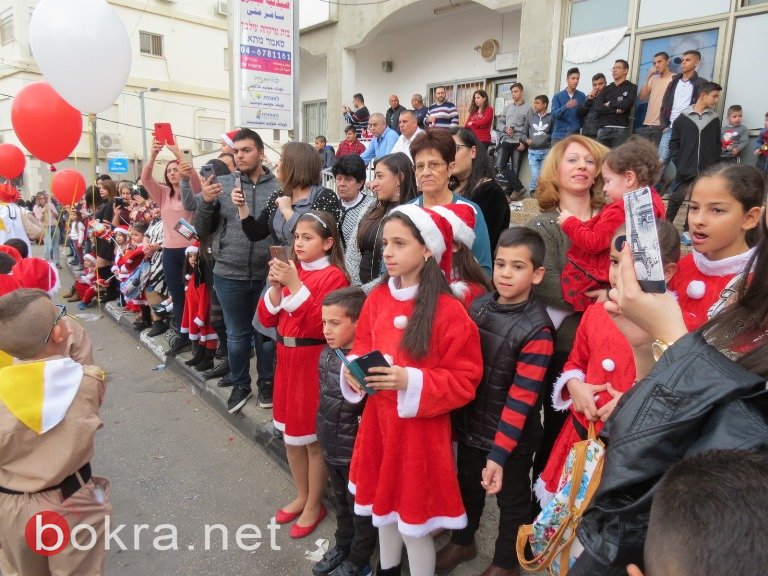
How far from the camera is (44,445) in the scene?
6.43ft

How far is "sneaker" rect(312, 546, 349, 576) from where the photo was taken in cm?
249

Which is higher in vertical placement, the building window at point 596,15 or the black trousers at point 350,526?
the building window at point 596,15

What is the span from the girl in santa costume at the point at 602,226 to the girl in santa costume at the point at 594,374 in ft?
0.45

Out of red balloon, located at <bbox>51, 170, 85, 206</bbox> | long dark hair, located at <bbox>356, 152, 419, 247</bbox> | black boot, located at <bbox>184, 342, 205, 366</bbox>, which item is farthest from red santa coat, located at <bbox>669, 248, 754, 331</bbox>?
red balloon, located at <bbox>51, 170, 85, 206</bbox>

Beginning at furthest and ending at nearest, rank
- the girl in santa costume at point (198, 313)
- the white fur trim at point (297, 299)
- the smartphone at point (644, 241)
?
the girl in santa costume at point (198, 313), the white fur trim at point (297, 299), the smartphone at point (644, 241)

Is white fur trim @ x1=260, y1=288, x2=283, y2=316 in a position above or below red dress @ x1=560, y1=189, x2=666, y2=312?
below

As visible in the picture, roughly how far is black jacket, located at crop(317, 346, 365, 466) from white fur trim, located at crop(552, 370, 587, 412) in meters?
0.88

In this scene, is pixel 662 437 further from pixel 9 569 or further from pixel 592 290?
pixel 9 569

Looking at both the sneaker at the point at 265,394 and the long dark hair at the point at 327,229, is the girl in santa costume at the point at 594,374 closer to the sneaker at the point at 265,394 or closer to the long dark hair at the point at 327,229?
the long dark hair at the point at 327,229

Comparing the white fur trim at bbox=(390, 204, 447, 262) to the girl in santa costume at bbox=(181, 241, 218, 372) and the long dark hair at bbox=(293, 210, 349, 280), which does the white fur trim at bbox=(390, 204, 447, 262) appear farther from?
the girl in santa costume at bbox=(181, 241, 218, 372)

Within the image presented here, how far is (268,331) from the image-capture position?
3156mm

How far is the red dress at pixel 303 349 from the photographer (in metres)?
2.75

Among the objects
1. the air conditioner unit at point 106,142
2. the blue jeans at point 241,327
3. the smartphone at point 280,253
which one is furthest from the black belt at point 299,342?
the air conditioner unit at point 106,142

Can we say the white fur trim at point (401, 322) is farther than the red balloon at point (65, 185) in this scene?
No
